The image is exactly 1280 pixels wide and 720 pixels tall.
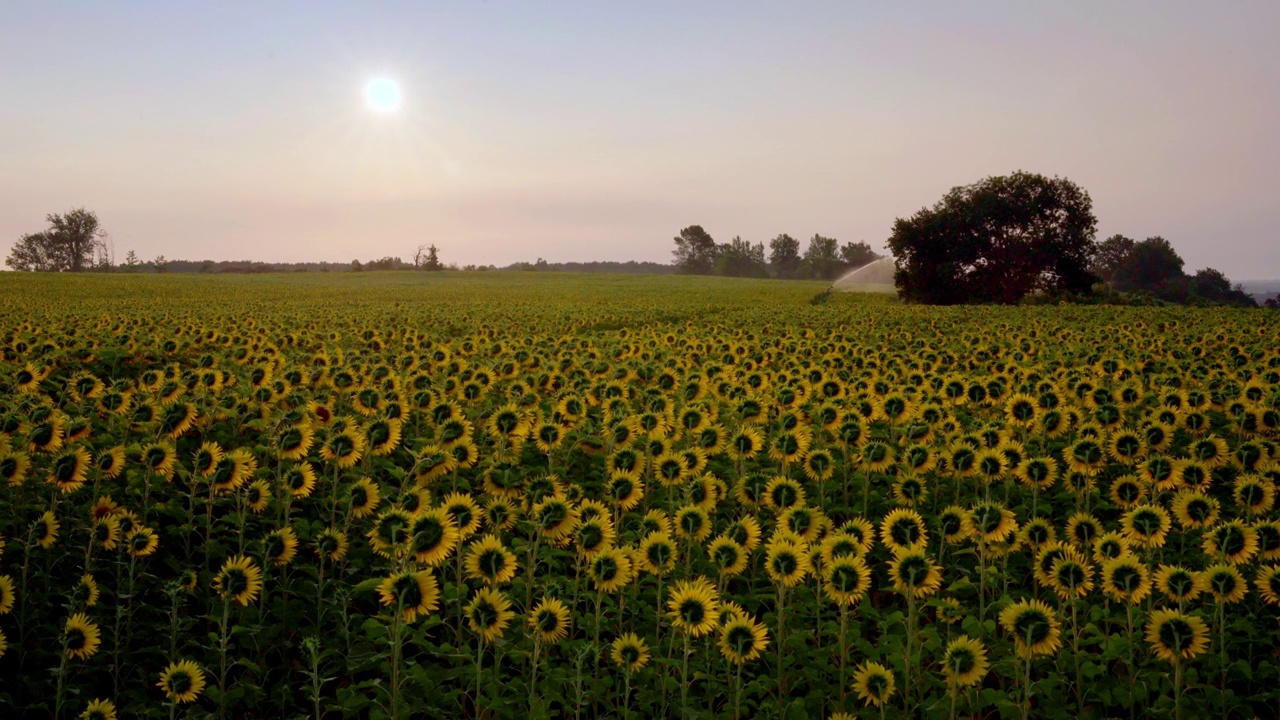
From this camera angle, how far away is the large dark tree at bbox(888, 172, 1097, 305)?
4484 centimetres

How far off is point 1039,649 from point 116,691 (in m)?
4.60

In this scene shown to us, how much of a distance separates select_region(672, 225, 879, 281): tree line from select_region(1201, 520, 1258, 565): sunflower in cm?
14682

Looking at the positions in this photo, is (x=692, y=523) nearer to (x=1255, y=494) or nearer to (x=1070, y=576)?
(x=1070, y=576)

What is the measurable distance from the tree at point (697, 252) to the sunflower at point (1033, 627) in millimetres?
157835

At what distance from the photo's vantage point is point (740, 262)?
154 meters

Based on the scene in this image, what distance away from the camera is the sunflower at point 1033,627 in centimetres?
388

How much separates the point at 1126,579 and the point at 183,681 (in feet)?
15.4

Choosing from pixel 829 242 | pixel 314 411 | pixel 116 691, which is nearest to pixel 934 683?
pixel 116 691

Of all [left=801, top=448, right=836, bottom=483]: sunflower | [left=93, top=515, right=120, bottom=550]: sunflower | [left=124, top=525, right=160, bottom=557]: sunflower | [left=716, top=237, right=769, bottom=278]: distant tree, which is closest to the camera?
[left=124, top=525, right=160, bottom=557]: sunflower

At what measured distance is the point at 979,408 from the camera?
927cm

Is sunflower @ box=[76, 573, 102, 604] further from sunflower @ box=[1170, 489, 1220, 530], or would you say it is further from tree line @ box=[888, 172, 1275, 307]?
tree line @ box=[888, 172, 1275, 307]

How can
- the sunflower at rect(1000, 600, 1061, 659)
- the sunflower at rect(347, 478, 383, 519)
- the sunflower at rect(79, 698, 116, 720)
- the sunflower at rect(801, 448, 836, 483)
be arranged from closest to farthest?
the sunflower at rect(79, 698, 116, 720) < the sunflower at rect(1000, 600, 1061, 659) < the sunflower at rect(347, 478, 383, 519) < the sunflower at rect(801, 448, 836, 483)

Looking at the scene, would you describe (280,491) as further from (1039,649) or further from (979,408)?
(979,408)

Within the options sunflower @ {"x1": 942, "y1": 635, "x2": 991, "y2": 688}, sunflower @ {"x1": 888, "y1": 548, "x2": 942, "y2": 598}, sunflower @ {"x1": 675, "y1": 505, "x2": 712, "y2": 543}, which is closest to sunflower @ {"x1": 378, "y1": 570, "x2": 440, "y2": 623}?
sunflower @ {"x1": 675, "y1": 505, "x2": 712, "y2": 543}
